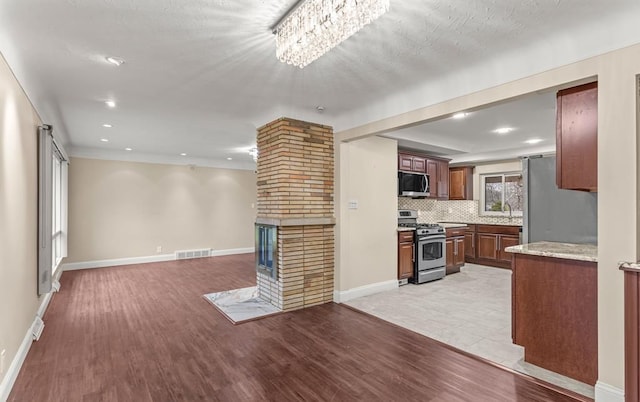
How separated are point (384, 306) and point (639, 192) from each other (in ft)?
8.95

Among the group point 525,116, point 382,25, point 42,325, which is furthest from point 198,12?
point 525,116

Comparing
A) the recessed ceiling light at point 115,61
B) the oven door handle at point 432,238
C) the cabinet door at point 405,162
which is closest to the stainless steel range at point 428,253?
the oven door handle at point 432,238

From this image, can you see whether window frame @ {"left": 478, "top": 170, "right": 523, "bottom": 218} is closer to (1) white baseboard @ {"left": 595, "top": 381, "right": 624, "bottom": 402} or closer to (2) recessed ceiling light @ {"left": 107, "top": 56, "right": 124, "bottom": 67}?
(1) white baseboard @ {"left": 595, "top": 381, "right": 624, "bottom": 402}

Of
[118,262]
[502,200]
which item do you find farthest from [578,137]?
[118,262]

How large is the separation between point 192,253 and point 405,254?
17.2 ft

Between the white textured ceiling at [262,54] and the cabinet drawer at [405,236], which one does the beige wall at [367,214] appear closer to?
the cabinet drawer at [405,236]

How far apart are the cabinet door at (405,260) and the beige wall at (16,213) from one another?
439cm

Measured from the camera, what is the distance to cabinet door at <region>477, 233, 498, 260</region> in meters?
6.50

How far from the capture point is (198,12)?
1.92m

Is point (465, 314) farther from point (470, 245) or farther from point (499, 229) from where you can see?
point (470, 245)

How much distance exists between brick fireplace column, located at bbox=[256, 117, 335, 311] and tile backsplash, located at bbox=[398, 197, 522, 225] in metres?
2.73

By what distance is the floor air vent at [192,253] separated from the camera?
7.43m

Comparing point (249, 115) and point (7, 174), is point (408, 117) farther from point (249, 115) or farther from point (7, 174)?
point (7, 174)

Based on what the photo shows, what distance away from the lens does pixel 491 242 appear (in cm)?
656
